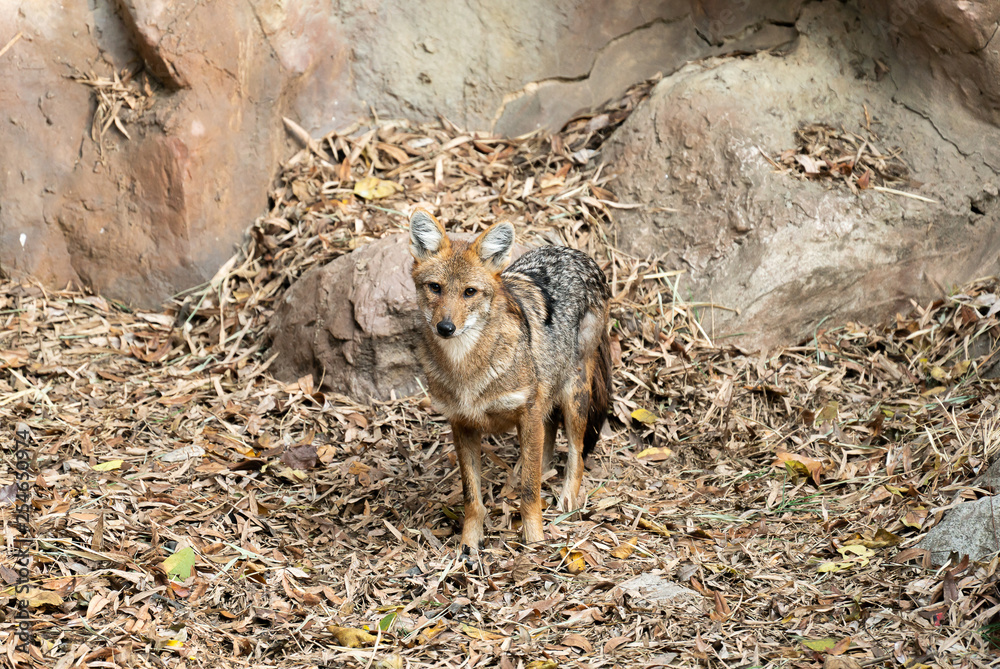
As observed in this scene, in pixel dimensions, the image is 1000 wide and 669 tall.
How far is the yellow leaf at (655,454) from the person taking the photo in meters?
6.92

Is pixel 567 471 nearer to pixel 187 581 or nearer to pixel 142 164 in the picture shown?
pixel 187 581

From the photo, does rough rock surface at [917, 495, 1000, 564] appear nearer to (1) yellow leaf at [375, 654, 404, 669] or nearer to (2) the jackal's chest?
(2) the jackal's chest

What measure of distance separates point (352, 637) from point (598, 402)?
2813 mm

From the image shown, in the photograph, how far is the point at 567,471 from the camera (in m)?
6.48

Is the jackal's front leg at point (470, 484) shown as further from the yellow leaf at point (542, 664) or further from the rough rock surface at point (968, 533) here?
the rough rock surface at point (968, 533)

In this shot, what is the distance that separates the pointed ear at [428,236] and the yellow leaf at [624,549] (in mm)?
2235

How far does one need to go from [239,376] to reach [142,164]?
2295 mm

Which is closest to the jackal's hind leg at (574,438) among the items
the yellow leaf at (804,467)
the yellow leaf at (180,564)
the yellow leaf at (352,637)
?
the yellow leaf at (804,467)

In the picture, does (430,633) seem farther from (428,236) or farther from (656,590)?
(428,236)

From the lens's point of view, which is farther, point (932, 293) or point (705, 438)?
point (932, 293)

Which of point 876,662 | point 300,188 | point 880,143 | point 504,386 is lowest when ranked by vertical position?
point 876,662

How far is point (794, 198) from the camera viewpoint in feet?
26.4

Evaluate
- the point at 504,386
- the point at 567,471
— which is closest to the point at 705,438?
the point at 567,471

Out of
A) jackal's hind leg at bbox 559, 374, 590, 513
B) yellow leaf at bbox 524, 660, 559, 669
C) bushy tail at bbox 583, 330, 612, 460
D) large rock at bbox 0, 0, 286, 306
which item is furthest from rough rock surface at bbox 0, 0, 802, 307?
yellow leaf at bbox 524, 660, 559, 669
